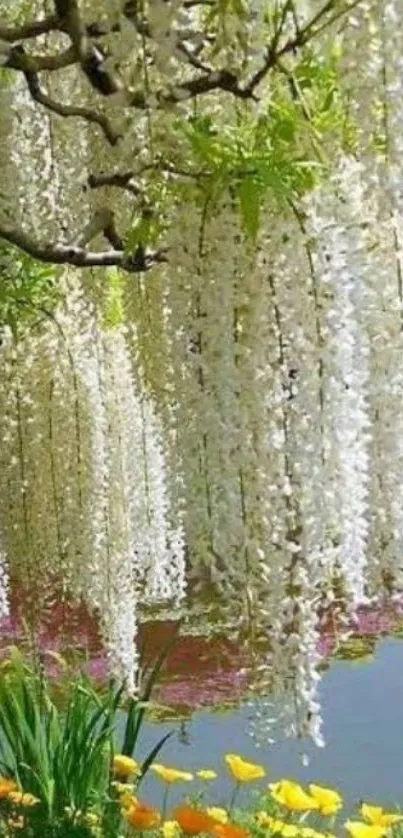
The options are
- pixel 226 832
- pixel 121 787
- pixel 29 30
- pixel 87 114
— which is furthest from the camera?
pixel 121 787

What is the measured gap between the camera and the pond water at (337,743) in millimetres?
4902

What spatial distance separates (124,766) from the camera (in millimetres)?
3258

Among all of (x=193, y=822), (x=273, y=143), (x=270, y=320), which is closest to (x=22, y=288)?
(x=193, y=822)

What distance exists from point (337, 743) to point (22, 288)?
2121 millimetres

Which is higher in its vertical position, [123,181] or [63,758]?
[123,181]

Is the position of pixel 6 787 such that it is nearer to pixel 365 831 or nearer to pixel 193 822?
pixel 193 822

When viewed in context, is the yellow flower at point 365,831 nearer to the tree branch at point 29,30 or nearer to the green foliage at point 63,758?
the green foliage at point 63,758

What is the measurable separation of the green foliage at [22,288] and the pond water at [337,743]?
5.62 ft

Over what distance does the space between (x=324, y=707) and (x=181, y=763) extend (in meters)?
0.47

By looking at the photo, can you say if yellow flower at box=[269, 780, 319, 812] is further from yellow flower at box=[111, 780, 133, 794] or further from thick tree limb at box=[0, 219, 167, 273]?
thick tree limb at box=[0, 219, 167, 273]

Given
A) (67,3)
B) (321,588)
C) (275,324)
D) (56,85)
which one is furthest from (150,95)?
(56,85)

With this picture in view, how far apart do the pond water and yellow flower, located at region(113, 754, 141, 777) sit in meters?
1.43

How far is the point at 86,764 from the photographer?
11.0 ft

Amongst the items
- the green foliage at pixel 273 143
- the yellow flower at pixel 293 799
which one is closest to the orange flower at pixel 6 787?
the yellow flower at pixel 293 799
